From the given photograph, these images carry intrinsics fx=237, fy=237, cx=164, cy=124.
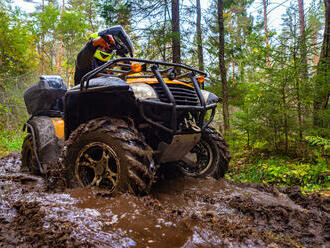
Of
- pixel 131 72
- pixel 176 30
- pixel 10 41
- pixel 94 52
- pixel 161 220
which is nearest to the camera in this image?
pixel 161 220

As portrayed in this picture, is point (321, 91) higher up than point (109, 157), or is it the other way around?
point (321, 91)

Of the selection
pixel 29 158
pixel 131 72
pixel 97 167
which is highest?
pixel 131 72

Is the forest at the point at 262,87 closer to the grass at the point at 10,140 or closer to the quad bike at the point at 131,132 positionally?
the grass at the point at 10,140

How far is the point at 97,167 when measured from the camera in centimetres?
237

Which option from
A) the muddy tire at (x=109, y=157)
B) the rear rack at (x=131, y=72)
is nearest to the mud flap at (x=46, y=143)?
the muddy tire at (x=109, y=157)

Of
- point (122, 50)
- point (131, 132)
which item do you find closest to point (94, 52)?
point (122, 50)

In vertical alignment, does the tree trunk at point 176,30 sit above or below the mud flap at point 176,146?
above

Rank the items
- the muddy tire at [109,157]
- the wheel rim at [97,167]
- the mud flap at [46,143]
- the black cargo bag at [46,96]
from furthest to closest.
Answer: the black cargo bag at [46,96], the mud flap at [46,143], the wheel rim at [97,167], the muddy tire at [109,157]

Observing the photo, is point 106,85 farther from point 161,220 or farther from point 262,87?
point 262,87

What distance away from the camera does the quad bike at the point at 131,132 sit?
7.19ft

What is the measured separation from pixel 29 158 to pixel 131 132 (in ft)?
8.25

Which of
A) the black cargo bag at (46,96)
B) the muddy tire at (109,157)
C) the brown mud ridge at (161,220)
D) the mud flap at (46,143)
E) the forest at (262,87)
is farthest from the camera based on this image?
the forest at (262,87)

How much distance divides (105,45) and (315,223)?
313 cm

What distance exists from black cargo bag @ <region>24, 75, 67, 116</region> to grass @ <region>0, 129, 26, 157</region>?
432 centimetres
